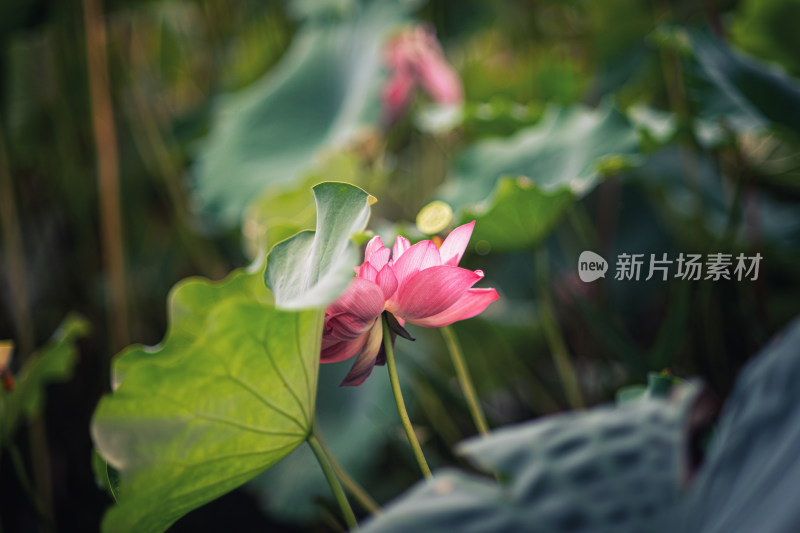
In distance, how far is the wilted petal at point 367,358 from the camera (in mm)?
337

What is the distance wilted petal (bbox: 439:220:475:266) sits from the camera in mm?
344

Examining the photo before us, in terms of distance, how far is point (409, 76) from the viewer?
2.96 ft

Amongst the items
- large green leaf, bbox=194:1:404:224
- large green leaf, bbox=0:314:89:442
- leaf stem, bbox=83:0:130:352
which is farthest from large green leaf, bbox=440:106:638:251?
leaf stem, bbox=83:0:130:352

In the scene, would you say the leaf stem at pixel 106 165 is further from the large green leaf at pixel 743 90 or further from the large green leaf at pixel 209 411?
the large green leaf at pixel 743 90

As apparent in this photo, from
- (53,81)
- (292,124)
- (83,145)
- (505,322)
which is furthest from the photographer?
(83,145)

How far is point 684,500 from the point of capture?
24 centimetres

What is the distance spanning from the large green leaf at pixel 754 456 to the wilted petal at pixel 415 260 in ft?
0.56

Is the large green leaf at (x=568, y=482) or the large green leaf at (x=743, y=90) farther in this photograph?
the large green leaf at (x=743, y=90)

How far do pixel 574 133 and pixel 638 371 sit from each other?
0.87 ft

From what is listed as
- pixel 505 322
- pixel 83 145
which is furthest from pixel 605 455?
pixel 83 145

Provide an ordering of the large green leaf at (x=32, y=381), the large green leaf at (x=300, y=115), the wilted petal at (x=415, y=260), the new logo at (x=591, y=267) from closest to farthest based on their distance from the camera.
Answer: the wilted petal at (x=415, y=260) < the large green leaf at (x=32, y=381) < the new logo at (x=591, y=267) < the large green leaf at (x=300, y=115)

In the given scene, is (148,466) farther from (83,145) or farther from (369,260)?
(83,145)

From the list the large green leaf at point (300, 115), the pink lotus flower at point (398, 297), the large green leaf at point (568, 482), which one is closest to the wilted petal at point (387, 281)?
the pink lotus flower at point (398, 297)

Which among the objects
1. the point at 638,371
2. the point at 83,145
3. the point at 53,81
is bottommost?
the point at 638,371
